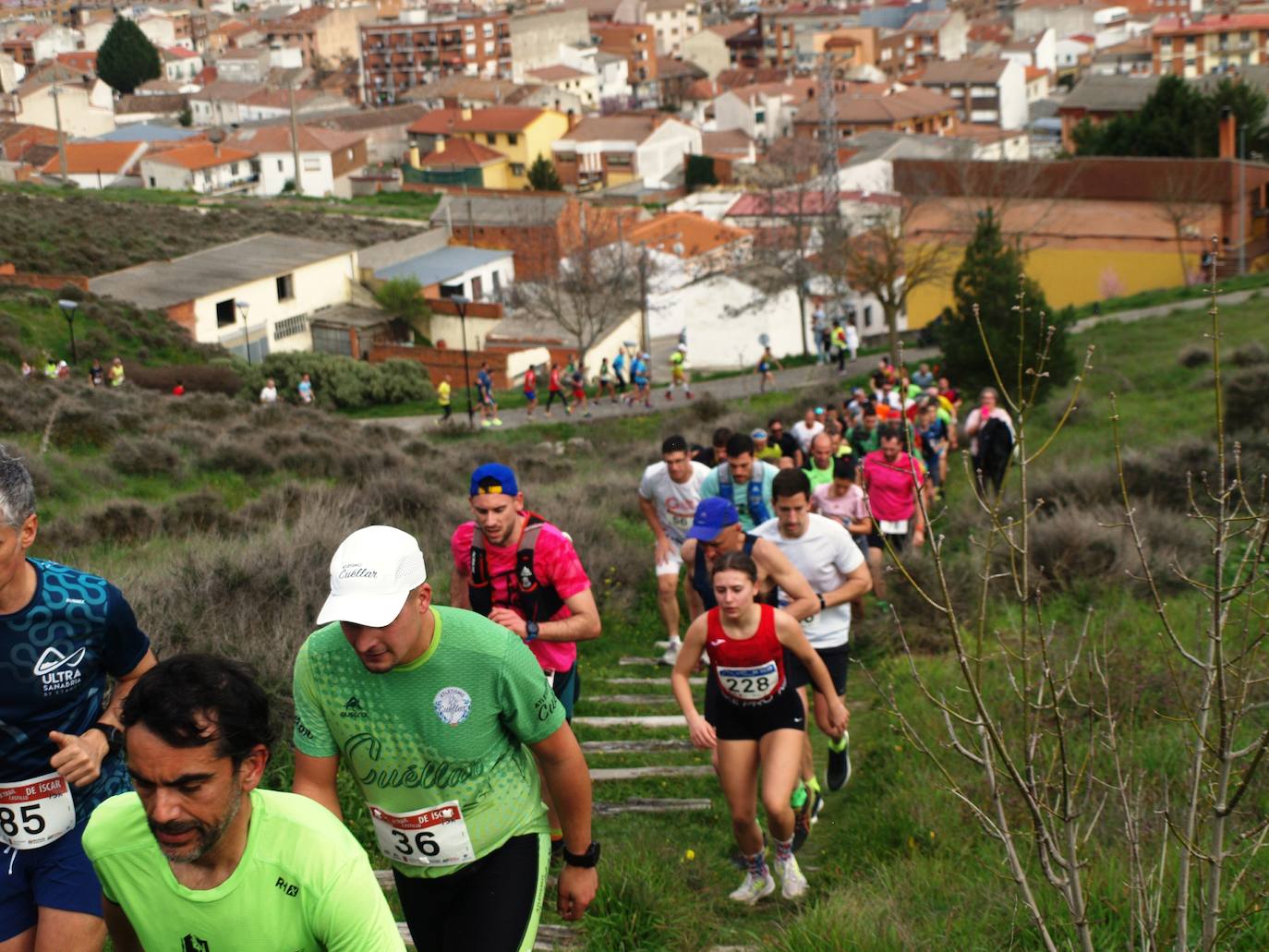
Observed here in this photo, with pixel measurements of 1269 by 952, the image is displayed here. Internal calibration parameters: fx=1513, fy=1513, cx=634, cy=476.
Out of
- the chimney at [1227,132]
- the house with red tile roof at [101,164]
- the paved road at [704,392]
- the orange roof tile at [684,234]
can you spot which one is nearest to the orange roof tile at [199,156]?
the house with red tile roof at [101,164]

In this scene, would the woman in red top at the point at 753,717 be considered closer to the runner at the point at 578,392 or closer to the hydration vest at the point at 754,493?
the hydration vest at the point at 754,493

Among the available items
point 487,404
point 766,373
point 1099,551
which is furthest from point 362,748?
point 766,373

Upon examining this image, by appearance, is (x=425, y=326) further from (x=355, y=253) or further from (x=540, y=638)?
(x=540, y=638)

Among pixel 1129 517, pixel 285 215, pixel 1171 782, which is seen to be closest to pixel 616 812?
pixel 1171 782

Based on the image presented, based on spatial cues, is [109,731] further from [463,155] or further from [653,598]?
[463,155]

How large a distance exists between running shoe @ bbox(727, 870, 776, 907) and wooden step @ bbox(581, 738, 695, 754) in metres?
2.12

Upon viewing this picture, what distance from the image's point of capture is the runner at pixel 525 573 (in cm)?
630

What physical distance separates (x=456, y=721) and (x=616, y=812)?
4.03 meters

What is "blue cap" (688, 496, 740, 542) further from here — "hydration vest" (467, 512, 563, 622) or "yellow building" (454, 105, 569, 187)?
"yellow building" (454, 105, 569, 187)

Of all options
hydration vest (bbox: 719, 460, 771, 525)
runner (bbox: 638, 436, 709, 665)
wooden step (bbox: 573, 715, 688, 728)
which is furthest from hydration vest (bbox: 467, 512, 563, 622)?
runner (bbox: 638, 436, 709, 665)

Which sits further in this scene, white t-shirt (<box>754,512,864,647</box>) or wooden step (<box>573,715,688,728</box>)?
wooden step (<box>573,715,688,728</box>)

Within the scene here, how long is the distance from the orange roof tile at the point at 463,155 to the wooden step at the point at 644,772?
319 ft

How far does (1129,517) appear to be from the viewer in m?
3.87

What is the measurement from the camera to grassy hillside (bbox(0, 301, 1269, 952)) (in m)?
6.17
